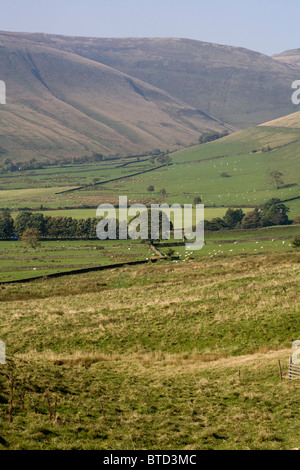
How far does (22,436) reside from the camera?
65.2 ft

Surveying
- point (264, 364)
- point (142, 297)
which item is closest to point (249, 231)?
point (142, 297)

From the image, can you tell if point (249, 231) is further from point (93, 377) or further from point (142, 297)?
point (93, 377)

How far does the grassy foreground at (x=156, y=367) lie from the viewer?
21078 millimetres

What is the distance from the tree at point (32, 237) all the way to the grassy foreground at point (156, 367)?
55749 millimetres

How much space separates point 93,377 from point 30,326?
14.4 meters

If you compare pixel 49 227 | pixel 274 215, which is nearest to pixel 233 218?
pixel 274 215

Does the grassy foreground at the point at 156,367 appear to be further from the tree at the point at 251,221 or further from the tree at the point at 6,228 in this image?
the tree at the point at 251,221

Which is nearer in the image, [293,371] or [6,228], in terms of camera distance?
[293,371]

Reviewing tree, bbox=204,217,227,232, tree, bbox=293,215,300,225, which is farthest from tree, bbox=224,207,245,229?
tree, bbox=293,215,300,225

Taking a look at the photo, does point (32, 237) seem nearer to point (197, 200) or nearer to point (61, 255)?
point (61, 255)

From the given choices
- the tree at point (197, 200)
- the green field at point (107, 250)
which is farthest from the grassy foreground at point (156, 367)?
the tree at point (197, 200)

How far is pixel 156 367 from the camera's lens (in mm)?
31953

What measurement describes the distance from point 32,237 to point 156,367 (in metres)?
87.3
